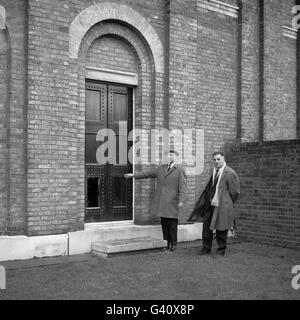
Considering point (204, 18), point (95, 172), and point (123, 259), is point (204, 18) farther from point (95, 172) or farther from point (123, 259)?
point (123, 259)

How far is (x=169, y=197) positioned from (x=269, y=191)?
8.30ft

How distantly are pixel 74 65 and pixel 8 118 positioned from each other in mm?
1576

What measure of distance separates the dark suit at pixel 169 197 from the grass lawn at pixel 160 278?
501 mm

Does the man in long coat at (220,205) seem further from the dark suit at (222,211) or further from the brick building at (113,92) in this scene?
the brick building at (113,92)

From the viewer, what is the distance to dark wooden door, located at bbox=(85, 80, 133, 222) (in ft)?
27.7

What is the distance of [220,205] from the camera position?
26.0ft

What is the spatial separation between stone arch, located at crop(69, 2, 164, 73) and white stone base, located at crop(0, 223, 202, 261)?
3310mm

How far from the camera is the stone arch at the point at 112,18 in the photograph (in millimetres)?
7887

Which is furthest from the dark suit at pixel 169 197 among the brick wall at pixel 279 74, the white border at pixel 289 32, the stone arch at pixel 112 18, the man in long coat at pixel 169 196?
the white border at pixel 289 32

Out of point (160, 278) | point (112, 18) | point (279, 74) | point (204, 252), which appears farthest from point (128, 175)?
point (279, 74)

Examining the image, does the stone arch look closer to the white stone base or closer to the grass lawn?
the white stone base

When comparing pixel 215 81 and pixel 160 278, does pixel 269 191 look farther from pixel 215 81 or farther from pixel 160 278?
pixel 160 278

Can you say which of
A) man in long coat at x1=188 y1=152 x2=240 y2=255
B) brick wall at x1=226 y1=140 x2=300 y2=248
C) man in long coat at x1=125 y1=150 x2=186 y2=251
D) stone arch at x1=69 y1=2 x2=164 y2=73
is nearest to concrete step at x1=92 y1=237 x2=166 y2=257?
man in long coat at x1=125 y1=150 x2=186 y2=251

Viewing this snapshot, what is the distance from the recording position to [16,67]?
7.32 metres
